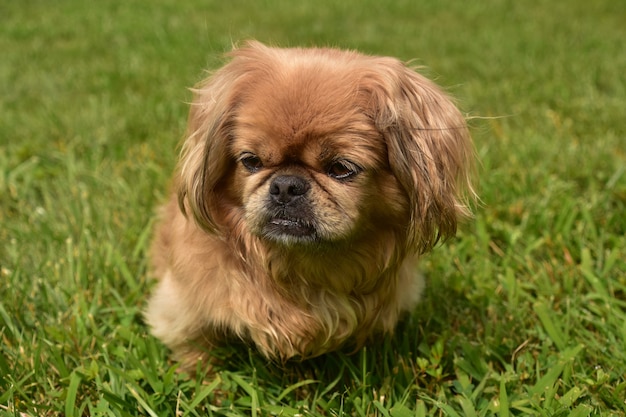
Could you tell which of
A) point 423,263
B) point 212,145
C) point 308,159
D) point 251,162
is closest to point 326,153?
point 308,159

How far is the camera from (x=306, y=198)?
2039mm

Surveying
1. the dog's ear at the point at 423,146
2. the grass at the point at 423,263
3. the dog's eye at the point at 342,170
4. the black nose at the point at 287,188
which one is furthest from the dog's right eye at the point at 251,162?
the grass at the point at 423,263

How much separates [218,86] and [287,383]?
1.14 metres

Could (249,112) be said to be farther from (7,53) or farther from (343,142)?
(7,53)

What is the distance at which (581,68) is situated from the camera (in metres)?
5.65

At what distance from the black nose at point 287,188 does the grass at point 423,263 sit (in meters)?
0.76

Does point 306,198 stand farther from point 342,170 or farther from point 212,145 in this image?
point 212,145

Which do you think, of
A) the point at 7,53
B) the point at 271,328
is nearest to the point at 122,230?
the point at 271,328

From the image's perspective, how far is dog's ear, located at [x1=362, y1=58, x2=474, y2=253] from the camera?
2.09m

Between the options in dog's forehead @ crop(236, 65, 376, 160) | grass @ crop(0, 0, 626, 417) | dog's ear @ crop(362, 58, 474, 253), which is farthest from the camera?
grass @ crop(0, 0, 626, 417)

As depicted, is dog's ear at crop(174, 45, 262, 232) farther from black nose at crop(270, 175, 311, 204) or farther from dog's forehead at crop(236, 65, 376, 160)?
black nose at crop(270, 175, 311, 204)

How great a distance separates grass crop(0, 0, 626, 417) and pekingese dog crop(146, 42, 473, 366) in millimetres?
214

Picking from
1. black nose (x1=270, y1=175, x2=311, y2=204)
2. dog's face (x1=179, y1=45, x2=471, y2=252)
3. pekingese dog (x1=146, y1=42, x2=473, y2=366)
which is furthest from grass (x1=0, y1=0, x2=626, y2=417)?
black nose (x1=270, y1=175, x2=311, y2=204)

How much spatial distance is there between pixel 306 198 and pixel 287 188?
0.23ft
